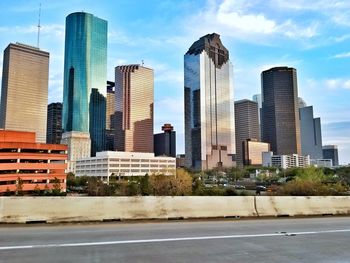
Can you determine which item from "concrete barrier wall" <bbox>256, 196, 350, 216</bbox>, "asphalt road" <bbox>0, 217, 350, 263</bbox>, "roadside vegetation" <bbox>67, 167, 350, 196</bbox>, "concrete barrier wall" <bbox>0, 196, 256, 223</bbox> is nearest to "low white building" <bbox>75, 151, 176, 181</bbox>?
"roadside vegetation" <bbox>67, 167, 350, 196</bbox>

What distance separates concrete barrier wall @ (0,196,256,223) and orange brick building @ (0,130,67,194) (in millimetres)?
79970

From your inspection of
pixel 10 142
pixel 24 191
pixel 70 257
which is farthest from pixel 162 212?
pixel 10 142

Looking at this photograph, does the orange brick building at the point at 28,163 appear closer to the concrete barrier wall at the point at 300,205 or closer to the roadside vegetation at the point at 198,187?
the roadside vegetation at the point at 198,187

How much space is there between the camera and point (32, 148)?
101750 millimetres

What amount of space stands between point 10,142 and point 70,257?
98903 millimetres

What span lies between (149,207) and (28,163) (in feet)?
303

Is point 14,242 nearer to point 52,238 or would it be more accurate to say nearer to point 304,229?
point 52,238

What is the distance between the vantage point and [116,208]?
1429 cm

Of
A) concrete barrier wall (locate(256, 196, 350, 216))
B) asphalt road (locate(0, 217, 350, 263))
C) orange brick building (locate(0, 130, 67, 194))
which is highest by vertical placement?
orange brick building (locate(0, 130, 67, 194))

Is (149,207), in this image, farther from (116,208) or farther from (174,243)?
(174,243)

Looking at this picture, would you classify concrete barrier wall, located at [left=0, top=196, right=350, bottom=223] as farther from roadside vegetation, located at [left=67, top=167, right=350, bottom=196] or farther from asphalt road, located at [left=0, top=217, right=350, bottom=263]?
roadside vegetation, located at [left=67, top=167, right=350, bottom=196]

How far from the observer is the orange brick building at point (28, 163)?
92.8m

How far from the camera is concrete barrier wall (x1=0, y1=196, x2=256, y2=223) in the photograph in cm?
1314

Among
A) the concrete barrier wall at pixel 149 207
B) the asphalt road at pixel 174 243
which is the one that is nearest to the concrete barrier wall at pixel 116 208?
the concrete barrier wall at pixel 149 207
